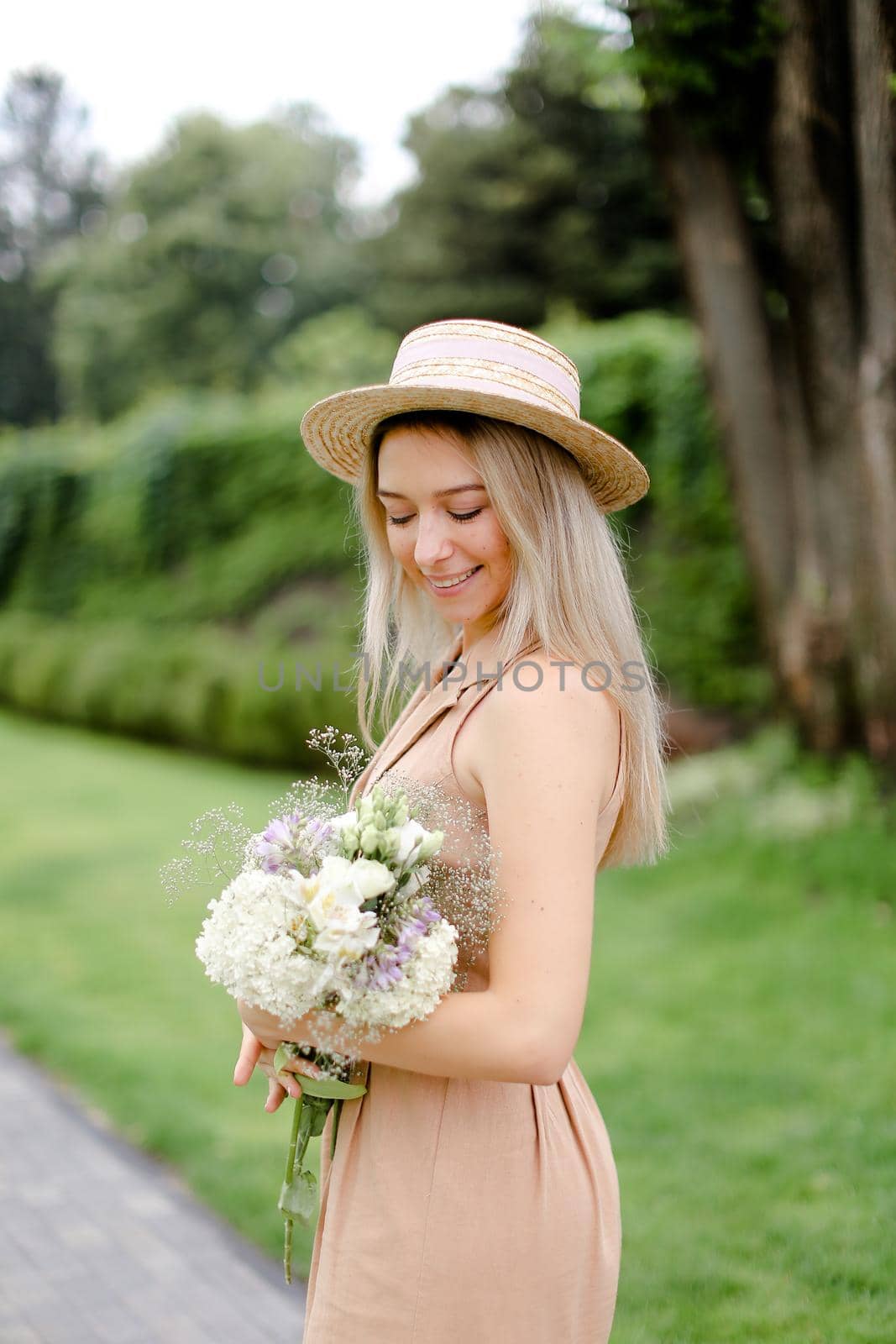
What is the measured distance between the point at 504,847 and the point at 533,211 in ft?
78.0

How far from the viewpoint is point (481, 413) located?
1777mm

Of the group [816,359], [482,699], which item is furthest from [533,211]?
[482,699]

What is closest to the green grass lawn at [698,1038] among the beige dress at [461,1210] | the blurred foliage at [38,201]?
the beige dress at [461,1210]

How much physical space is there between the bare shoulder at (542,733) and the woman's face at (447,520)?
235mm

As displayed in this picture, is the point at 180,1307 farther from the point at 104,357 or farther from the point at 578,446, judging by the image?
the point at 104,357

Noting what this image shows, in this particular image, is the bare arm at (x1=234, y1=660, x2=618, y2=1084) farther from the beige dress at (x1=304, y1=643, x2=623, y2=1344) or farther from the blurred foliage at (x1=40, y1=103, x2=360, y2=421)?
the blurred foliage at (x1=40, y1=103, x2=360, y2=421)

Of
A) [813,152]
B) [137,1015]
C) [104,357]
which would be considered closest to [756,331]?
[813,152]

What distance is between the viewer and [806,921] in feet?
19.9

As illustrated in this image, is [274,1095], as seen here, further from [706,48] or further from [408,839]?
[706,48]

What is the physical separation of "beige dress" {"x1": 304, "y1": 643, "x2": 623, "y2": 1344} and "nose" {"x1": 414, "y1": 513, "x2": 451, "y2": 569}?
0.68 feet

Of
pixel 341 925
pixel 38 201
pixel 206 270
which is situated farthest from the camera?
pixel 38 201

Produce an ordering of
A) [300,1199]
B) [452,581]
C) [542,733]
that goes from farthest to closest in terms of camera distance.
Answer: [452,581], [300,1199], [542,733]

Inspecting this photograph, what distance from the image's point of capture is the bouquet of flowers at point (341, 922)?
1.43 meters

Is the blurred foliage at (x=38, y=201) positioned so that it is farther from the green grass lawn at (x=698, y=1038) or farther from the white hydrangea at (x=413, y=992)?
the white hydrangea at (x=413, y=992)
